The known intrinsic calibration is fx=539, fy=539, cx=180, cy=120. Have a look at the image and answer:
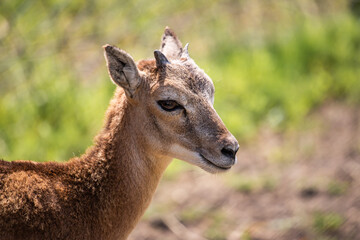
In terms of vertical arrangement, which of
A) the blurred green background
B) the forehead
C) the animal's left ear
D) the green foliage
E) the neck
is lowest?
the neck

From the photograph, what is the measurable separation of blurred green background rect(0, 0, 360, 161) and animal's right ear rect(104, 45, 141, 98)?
10.7 feet

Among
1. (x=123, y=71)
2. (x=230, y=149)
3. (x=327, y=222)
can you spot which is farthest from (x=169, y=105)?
(x=327, y=222)

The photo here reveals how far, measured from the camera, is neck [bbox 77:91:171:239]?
3.94 metres

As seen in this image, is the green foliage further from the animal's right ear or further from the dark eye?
the animal's right ear

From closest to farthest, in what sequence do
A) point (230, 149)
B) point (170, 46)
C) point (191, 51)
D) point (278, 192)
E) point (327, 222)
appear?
point (230, 149) → point (170, 46) → point (327, 222) → point (278, 192) → point (191, 51)

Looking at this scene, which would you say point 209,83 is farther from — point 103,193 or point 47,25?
point 47,25

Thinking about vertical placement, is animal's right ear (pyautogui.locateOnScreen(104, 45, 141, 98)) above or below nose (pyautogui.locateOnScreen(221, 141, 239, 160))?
above

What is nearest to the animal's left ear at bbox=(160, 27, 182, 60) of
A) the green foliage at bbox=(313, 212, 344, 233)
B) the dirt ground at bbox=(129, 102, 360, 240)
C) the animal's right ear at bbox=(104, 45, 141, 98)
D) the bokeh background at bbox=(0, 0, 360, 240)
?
the animal's right ear at bbox=(104, 45, 141, 98)

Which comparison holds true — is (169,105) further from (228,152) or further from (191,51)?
(191,51)

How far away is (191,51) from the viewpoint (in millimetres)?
10414

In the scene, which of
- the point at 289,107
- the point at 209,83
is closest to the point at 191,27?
the point at 289,107

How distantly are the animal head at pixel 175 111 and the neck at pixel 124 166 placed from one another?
9 centimetres

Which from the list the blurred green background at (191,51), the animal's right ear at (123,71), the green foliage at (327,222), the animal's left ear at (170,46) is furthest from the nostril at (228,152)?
the blurred green background at (191,51)

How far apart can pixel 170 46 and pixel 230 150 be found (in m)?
1.15
